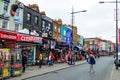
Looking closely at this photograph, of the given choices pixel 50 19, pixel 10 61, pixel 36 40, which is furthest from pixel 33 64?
pixel 10 61

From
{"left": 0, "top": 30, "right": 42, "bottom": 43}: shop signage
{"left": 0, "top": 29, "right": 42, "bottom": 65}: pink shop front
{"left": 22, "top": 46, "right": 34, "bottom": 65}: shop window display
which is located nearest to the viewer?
{"left": 0, "top": 30, "right": 42, "bottom": 43}: shop signage

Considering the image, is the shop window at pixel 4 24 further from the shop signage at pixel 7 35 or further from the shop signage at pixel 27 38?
the shop signage at pixel 7 35

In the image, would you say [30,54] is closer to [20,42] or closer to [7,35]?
[20,42]

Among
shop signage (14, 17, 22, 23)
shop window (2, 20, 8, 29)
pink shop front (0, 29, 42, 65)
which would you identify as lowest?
pink shop front (0, 29, 42, 65)

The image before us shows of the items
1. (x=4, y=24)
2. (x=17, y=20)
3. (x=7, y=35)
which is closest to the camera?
(x=7, y=35)

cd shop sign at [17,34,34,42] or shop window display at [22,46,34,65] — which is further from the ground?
cd shop sign at [17,34,34,42]

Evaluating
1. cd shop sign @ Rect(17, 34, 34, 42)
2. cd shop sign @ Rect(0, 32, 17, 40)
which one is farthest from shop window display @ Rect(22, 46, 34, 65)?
cd shop sign @ Rect(0, 32, 17, 40)

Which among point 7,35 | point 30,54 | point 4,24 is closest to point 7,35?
point 7,35

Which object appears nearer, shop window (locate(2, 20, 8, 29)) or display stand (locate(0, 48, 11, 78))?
display stand (locate(0, 48, 11, 78))

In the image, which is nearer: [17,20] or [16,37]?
[16,37]

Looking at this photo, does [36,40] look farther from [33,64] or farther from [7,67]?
[7,67]

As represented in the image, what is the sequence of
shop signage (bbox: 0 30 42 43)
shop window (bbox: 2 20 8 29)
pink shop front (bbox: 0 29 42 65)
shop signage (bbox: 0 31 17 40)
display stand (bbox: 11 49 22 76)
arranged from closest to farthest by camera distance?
display stand (bbox: 11 49 22 76)
shop signage (bbox: 0 31 17 40)
shop signage (bbox: 0 30 42 43)
pink shop front (bbox: 0 29 42 65)
shop window (bbox: 2 20 8 29)

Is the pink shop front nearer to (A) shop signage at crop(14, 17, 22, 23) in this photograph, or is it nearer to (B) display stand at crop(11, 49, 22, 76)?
(B) display stand at crop(11, 49, 22, 76)

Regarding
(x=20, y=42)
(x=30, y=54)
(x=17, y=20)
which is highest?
(x=17, y=20)
